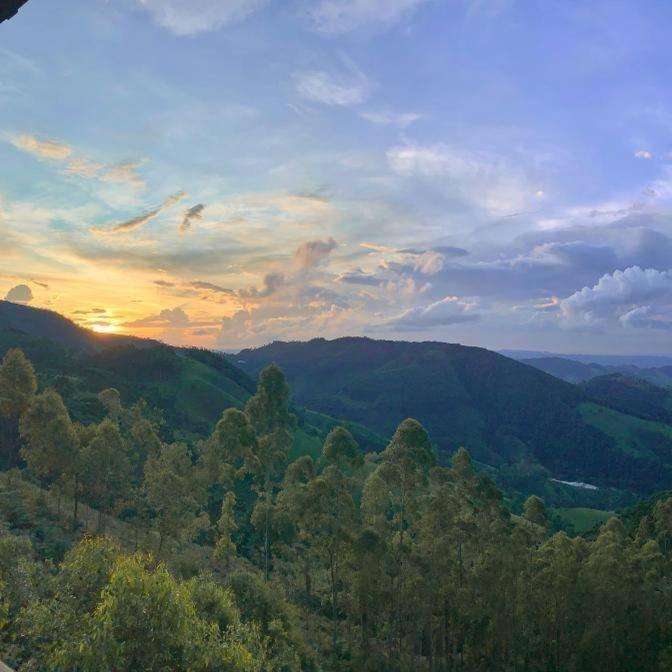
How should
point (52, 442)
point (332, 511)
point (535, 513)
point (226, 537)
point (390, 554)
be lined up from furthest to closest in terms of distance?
point (535, 513), point (52, 442), point (226, 537), point (332, 511), point (390, 554)

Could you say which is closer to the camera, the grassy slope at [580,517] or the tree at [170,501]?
the tree at [170,501]

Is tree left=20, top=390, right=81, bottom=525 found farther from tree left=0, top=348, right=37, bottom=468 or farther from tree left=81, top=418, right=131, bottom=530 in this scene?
tree left=0, top=348, right=37, bottom=468

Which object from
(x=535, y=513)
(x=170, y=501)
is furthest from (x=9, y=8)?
(x=535, y=513)

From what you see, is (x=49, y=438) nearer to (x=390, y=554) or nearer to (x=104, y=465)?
(x=104, y=465)

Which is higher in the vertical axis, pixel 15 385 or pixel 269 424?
pixel 15 385

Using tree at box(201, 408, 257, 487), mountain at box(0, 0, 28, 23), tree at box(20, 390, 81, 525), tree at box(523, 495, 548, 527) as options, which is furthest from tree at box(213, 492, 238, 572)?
mountain at box(0, 0, 28, 23)

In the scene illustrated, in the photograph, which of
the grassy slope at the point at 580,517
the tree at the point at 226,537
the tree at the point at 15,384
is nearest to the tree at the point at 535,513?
the tree at the point at 226,537

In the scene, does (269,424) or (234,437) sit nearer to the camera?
(234,437)

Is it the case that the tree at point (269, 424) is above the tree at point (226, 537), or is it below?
above

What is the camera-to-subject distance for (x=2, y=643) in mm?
23234

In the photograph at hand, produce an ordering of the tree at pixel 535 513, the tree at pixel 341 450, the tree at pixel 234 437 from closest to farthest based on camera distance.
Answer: the tree at pixel 341 450 → the tree at pixel 234 437 → the tree at pixel 535 513

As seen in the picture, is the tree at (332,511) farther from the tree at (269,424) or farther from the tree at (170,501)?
the tree at (170,501)

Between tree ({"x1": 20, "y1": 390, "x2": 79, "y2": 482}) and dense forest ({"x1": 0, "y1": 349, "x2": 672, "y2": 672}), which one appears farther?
tree ({"x1": 20, "y1": 390, "x2": 79, "y2": 482})

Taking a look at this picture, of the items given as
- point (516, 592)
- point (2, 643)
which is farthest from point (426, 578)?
point (2, 643)
